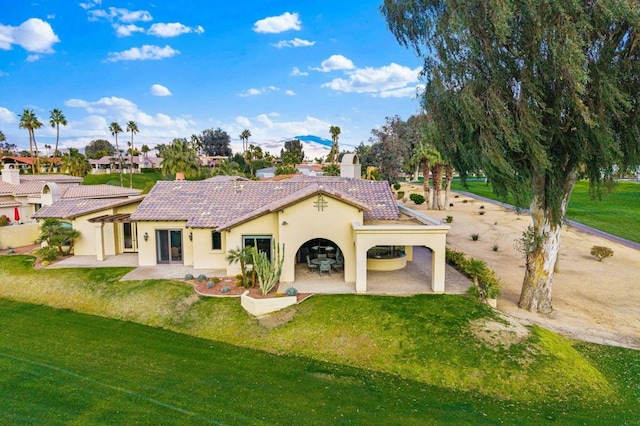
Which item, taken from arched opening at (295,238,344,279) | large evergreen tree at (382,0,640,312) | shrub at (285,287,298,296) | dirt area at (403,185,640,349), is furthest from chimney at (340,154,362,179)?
shrub at (285,287,298,296)

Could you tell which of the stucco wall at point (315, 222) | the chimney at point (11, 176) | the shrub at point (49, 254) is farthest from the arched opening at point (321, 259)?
the chimney at point (11, 176)

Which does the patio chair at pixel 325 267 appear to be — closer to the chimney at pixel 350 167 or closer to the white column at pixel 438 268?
the white column at pixel 438 268

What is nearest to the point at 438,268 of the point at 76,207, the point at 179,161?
the point at 76,207

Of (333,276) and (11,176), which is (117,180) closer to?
(11,176)

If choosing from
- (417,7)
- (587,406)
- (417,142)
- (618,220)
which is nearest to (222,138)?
(417,142)

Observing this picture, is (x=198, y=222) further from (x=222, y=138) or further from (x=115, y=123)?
(x=222, y=138)
